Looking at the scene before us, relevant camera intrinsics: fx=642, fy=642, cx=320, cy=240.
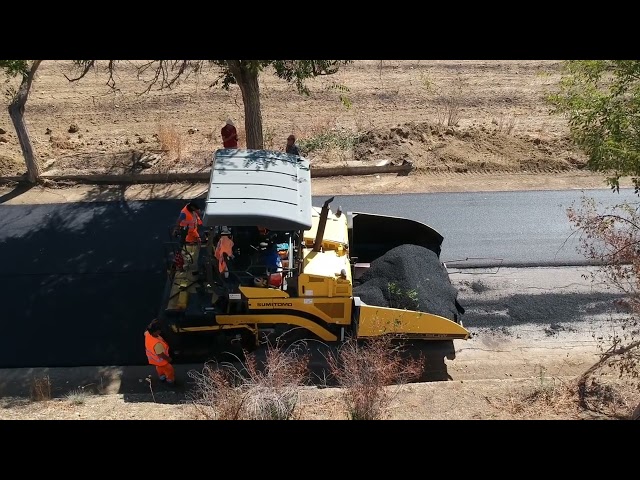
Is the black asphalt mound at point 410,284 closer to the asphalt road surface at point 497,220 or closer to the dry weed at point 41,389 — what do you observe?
the asphalt road surface at point 497,220

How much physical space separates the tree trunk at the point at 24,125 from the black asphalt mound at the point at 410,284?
7.01 m

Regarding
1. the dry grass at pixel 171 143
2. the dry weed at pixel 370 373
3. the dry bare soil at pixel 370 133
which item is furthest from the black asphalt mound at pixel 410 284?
the dry grass at pixel 171 143

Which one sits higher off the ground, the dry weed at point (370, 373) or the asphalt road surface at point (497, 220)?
the asphalt road surface at point (497, 220)

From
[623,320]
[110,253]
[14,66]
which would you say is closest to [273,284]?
[110,253]

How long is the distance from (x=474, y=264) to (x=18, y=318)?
658cm

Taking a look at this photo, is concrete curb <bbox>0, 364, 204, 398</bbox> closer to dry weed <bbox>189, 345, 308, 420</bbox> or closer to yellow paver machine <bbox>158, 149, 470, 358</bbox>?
yellow paver machine <bbox>158, 149, 470, 358</bbox>

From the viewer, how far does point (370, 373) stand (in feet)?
22.1

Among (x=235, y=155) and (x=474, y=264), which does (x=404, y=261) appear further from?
(x=235, y=155)

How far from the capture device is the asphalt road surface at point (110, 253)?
838cm

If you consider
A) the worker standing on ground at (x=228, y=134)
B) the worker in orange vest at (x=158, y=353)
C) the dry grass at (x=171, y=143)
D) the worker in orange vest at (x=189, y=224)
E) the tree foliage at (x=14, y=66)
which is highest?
the tree foliage at (x=14, y=66)

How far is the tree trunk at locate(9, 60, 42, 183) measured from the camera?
11.5m

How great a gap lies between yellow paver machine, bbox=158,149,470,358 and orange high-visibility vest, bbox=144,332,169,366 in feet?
1.37

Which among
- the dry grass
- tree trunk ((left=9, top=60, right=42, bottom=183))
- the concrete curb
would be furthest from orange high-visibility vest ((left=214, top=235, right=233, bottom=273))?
tree trunk ((left=9, top=60, right=42, bottom=183))

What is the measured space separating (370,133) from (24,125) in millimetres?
6682
